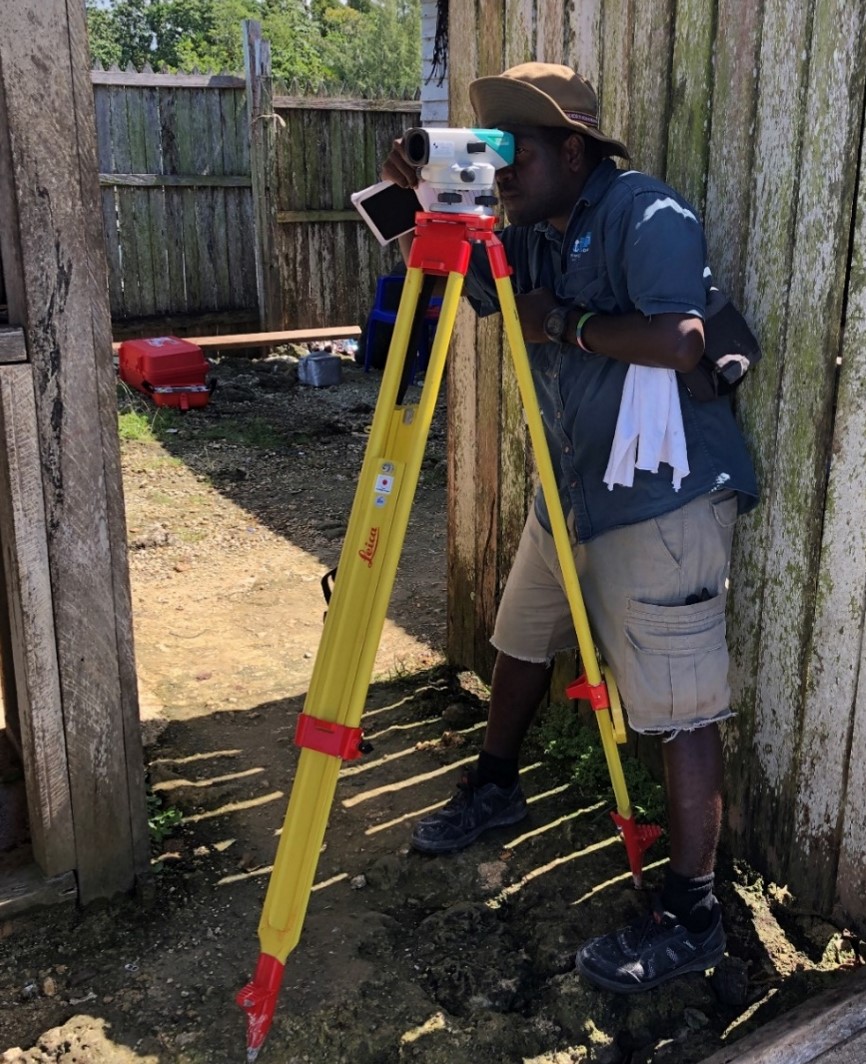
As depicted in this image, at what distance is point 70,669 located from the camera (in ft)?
9.43

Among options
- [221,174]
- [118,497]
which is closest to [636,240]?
[118,497]

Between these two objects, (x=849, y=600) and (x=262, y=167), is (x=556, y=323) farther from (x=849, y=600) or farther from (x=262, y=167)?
(x=262, y=167)

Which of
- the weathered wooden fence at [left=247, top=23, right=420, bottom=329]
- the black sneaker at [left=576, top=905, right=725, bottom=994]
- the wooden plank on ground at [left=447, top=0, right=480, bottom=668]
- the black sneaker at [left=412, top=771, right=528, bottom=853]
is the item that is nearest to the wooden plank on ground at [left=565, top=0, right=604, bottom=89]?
the wooden plank on ground at [left=447, top=0, right=480, bottom=668]

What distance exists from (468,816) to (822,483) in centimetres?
145

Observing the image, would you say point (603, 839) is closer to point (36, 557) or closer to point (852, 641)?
point (852, 641)

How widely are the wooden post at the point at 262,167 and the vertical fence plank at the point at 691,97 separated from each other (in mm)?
8657

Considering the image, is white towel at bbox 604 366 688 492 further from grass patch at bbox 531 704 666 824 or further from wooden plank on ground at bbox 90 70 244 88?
wooden plank on ground at bbox 90 70 244 88

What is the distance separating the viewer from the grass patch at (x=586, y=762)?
11.4 ft

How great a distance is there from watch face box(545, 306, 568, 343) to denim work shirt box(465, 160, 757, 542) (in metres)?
0.09

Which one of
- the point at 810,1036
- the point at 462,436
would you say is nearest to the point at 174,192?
the point at 462,436

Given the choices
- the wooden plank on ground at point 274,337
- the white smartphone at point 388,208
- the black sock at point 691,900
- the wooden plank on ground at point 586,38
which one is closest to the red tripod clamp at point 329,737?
the black sock at point 691,900

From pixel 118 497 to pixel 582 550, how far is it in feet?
3.93

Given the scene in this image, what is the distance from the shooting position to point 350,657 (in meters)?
2.51

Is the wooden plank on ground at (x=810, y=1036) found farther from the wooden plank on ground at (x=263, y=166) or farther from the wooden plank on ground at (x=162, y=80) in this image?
the wooden plank on ground at (x=162, y=80)
